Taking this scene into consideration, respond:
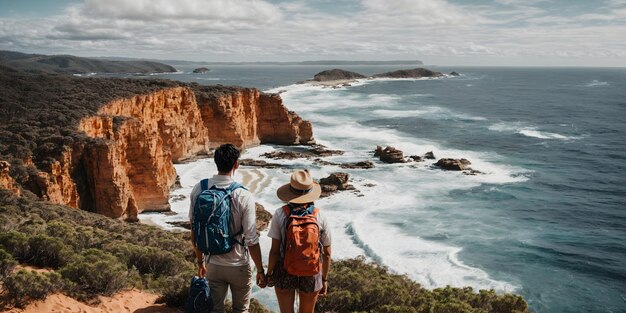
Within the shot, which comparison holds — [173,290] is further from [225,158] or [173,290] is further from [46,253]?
[225,158]

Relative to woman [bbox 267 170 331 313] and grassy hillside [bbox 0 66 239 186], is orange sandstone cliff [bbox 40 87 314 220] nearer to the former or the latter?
grassy hillside [bbox 0 66 239 186]

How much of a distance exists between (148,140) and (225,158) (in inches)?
932

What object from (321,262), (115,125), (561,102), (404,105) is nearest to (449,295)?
(321,262)

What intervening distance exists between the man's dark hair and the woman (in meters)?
0.74

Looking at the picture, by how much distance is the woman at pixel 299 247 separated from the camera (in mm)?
5559

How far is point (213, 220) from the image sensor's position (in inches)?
216

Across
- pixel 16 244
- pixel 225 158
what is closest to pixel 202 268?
pixel 225 158

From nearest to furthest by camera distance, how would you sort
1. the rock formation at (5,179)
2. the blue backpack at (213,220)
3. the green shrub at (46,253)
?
the blue backpack at (213,220)
the green shrub at (46,253)
the rock formation at (5,179)

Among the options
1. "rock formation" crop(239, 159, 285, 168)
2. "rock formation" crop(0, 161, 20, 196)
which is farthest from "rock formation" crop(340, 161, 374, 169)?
"rock formation" crop(0, 161, 20, 196)

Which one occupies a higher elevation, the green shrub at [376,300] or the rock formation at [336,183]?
the green shrub at [376,300]

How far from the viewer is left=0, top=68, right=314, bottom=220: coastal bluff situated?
21.1 metres

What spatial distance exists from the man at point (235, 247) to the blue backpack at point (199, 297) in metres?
0.08

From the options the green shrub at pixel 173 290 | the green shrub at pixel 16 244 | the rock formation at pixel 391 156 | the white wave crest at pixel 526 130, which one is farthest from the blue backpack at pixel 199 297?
the white wave crest at pixel 526 130

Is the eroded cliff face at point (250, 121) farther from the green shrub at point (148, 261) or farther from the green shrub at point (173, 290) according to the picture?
the green shrub at point (173, 290)
